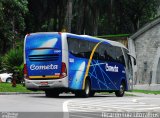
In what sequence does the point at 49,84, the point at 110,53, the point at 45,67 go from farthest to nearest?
1. the point at 110,53
2. the point at 45,67
3. the point at 49,84

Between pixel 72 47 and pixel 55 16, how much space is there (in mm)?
26698

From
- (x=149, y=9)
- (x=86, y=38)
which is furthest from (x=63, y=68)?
(x=149, y=9)

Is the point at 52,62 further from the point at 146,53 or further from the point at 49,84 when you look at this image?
the point at 146,53

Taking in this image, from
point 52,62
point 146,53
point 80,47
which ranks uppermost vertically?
point 146,53

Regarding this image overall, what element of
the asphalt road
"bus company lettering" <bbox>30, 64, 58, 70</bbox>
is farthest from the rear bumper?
the asphalt road

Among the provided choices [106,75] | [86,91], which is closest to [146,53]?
[106,75]

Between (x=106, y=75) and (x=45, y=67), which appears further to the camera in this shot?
(x=106, y=75)

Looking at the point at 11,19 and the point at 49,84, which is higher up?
the point at 11,19

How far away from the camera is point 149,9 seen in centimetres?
6762

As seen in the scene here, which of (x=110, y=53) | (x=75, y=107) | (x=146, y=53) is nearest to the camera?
(x=75, y=107)

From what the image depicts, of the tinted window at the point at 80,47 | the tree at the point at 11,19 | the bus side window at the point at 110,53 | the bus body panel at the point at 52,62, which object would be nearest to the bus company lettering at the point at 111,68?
the bus side window at the point at 110,53

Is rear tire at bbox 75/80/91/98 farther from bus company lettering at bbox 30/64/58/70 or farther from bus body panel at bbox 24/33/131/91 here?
bus company lettering at bbox 30/64/58/70

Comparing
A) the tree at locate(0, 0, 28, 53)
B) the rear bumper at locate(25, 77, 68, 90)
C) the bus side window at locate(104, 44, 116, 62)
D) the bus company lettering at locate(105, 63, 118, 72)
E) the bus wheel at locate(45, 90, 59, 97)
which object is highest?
the tree at locate(0, 0, 28, 53)

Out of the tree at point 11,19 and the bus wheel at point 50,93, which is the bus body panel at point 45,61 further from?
the tree at point 11,19
